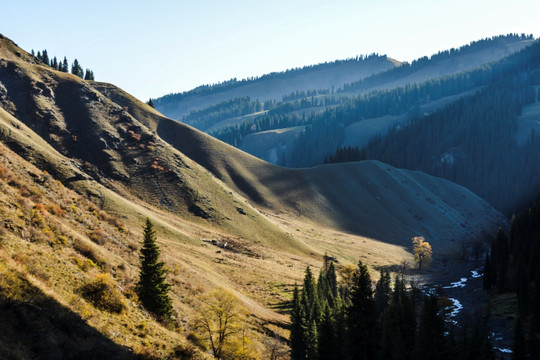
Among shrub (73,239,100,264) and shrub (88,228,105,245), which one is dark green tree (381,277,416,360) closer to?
shrub (73,239,100,264)

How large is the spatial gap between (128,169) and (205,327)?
322 feet

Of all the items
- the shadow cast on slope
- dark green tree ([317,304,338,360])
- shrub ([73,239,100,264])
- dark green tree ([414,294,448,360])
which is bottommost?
dark green tree ([317,304,338,360])

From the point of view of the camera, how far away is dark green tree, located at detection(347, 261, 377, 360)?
35344 millimetres

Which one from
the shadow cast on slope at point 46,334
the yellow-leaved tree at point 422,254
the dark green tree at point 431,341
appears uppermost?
the shadow cast on slope at point 46,334

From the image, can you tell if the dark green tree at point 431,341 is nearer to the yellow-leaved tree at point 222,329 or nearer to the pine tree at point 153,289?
the yellow-leaved tree at point 222,329

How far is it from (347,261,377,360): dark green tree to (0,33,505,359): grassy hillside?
1346 cm

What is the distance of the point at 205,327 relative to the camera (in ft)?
125

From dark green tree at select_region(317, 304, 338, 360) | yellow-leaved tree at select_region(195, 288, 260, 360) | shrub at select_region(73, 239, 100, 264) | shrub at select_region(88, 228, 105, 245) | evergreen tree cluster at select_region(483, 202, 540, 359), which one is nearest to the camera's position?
shrub at select_region(73, 239, 100, 264)

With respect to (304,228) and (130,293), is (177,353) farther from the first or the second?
(304,228)

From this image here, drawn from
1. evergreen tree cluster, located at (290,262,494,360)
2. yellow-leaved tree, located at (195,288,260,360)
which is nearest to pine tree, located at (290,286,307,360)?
evergreen tree cluster, located at (290,262,494,360)

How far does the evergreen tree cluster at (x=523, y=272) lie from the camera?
233 feet

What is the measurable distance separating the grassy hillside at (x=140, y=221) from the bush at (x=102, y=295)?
6.3 inches

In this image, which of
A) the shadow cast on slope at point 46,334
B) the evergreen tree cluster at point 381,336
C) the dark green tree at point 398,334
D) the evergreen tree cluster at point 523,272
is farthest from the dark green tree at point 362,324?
the evergreen tree cluster at point 523,272

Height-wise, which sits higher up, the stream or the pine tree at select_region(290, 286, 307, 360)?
the pine tree at select_region(290, 286, 307, 360)
